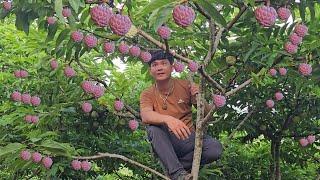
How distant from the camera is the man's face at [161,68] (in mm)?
4109

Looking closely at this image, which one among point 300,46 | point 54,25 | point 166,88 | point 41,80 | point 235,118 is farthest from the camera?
point 235,118

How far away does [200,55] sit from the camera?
458cm

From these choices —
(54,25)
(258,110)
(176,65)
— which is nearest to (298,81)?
(176,65)

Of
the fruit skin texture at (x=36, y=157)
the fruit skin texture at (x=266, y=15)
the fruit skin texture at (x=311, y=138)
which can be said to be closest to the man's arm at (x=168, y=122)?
the fruit skin texture at (x=36, y=157)

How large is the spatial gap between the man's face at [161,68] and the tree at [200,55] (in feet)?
0.49

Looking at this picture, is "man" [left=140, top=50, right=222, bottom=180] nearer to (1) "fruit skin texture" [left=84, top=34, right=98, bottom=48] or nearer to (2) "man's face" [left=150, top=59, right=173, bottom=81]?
(2) "man's face" [left=150, top=59, right=173, bottom=81]

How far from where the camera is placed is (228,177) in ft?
21.4

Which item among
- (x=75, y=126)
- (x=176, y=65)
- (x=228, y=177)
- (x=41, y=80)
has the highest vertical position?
(x=176, y=65)

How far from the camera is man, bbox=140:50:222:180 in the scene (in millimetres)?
3764

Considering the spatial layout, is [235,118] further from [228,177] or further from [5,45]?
[5,45]

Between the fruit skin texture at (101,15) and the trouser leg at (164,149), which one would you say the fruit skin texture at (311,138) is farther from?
the fruit skin texture at (101,15)

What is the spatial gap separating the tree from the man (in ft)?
0.46

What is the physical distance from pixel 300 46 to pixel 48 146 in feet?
6.62

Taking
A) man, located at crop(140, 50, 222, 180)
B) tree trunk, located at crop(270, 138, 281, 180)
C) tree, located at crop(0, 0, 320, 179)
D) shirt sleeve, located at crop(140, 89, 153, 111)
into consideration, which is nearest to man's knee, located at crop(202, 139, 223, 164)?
man, located at crop(140, 50, 222, 180)
